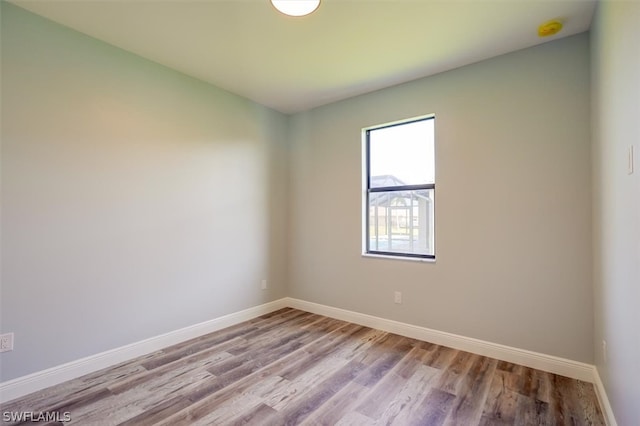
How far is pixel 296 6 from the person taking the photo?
5.93ft

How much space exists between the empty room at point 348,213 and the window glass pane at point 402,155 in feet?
0.08

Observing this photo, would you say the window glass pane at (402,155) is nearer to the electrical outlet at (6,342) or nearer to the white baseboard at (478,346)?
the white baseboard at (478,346)

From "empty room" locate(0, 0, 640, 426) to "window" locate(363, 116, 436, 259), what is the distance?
2 centimetres

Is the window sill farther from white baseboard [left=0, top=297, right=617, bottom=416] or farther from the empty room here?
white baseboard [left=0, top=297, right=617, bottom=416]

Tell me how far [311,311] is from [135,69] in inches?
126

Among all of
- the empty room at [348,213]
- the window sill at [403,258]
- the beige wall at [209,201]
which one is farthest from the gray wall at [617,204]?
the window sill at [403,258]

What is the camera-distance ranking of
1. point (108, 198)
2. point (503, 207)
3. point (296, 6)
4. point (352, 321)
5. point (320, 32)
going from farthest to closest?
point (352, 321), point (503, 207), point (108, 198), point (320, 32), point (296, 6)

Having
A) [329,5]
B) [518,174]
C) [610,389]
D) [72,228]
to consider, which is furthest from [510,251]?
[72,228]

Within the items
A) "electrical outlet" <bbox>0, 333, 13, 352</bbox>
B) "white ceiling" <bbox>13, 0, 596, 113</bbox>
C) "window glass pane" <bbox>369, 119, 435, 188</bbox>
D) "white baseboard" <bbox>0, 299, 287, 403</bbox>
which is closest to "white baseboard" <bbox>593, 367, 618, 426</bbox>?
"window glass pane" <bbox>369, 119, 435, 188</bbox>

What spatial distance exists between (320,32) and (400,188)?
169cm

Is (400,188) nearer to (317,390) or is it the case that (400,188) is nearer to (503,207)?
(503,207)

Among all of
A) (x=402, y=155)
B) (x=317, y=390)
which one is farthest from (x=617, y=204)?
(x=317, y=390)

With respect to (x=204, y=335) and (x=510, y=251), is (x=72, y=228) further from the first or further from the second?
(x=510, y=251)

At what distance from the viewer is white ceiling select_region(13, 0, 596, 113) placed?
199 centimetres
